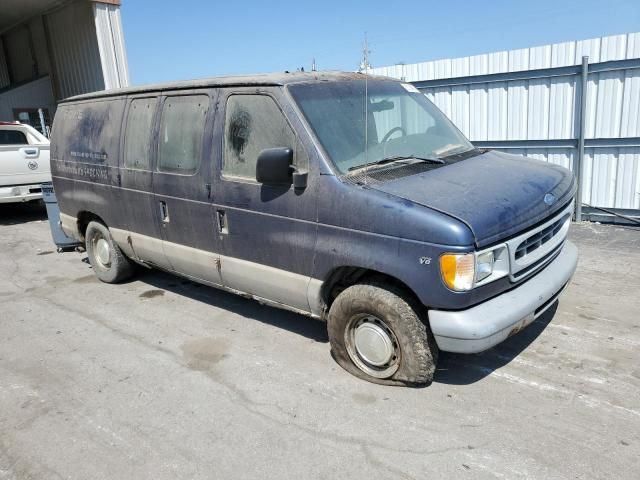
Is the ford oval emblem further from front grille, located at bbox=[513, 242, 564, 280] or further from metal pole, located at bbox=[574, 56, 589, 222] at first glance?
metal pole, located at bbox=[574, 56, 589, 222]

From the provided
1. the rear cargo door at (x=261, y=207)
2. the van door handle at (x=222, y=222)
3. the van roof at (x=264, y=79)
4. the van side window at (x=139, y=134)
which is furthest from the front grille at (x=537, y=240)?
the van side window at (x=139, y=134)

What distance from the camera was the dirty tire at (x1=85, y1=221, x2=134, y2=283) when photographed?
583 centimetres

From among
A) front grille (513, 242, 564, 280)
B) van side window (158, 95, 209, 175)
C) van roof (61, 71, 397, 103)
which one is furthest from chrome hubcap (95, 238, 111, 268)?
front grille (513, 242, 564, 280)

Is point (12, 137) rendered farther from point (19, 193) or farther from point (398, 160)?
point (398, 160)

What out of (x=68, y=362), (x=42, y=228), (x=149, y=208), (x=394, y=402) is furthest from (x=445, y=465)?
(x=42, y=228)

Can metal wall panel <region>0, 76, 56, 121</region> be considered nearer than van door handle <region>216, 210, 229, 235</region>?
No

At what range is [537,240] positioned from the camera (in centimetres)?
344

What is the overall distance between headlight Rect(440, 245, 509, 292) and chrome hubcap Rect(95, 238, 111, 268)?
431 centimetres

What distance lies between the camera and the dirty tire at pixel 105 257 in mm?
5828

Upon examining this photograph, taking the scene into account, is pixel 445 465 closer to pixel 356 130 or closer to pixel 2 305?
pixel 356 130

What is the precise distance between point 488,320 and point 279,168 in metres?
1.68

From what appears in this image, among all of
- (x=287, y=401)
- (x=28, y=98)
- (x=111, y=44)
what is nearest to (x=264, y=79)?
(x=287, y=401)

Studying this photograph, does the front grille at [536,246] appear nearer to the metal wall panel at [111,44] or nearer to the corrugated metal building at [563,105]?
the corrugated metal building at [563,105]

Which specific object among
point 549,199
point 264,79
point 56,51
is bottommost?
point 549,199
